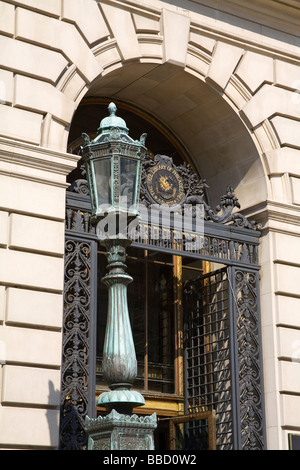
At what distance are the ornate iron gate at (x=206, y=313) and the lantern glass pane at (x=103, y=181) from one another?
172 inches

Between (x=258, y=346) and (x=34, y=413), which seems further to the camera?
(x=258, y=346)

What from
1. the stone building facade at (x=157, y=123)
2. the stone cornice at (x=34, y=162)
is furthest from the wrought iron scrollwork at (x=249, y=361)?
the stone cornice at (x=34, y=162)

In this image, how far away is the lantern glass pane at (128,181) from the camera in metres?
8.94

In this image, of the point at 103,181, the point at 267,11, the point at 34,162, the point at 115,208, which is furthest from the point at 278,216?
the point at 115,208

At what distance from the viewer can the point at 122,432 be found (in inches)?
316

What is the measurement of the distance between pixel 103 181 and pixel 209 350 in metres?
7.33

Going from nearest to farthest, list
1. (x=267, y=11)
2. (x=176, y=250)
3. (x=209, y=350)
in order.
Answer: (x=176, y=250), (x=209, y=350), (x=267, y=11)

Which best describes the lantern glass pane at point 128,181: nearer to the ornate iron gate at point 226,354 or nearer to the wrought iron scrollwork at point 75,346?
the wrought iron scrollwork at point 75,346

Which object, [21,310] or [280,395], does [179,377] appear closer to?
[280,395]

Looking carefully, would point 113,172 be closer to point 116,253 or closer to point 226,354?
point 116,253

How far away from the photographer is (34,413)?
12.0m
